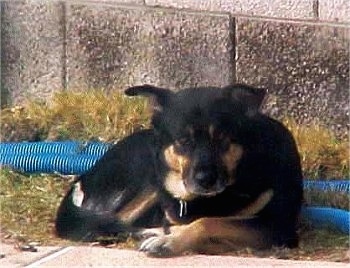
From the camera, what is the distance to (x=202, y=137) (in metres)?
4.25

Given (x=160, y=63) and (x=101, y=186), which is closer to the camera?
(x=101, y=186)

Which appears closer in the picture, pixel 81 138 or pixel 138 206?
pixel 138 206

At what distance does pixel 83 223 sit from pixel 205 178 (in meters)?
0.53

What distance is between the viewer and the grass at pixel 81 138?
4.44 meters

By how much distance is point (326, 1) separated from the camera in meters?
5.12

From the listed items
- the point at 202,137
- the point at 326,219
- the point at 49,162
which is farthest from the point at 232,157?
the point at 49,162

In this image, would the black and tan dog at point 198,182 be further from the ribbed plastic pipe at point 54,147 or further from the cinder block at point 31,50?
the cinder block at point 31,50

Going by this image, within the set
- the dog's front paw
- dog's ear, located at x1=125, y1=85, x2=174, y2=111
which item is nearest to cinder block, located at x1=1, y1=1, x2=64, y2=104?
dog's ear, located at x1=125, y1=85, x2=174, y2=111

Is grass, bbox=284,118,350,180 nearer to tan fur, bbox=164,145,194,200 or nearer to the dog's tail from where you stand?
tan fur, bbox=164,145,194,200

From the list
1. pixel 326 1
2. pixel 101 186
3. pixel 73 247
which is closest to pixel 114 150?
pixel 101 186

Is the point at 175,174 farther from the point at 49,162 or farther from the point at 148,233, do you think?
the point at 49,162

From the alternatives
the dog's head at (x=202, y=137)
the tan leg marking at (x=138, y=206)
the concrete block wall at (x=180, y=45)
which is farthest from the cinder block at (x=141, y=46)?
the tan leg marking at (x=138, y=206)

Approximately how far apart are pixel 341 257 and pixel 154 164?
28.7 inches

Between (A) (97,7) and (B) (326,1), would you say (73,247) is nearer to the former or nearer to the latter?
(A) (97,7)
